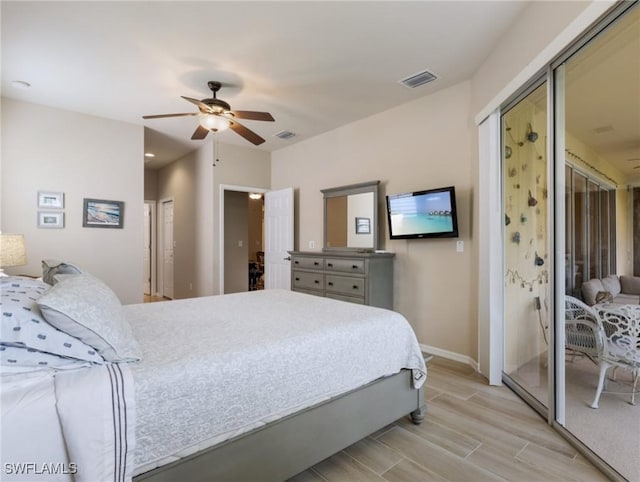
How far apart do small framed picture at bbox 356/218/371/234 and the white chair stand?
2536mm

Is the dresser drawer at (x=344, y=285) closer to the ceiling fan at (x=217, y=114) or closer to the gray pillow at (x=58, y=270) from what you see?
the ceiling fan at (x=217, y=114)

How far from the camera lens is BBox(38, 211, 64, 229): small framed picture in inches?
153

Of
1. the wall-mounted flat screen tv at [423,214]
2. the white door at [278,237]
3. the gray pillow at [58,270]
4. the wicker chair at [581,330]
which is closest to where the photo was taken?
the gray pillow at [58,270]

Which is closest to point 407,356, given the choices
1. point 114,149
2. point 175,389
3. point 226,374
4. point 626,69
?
point 226,374

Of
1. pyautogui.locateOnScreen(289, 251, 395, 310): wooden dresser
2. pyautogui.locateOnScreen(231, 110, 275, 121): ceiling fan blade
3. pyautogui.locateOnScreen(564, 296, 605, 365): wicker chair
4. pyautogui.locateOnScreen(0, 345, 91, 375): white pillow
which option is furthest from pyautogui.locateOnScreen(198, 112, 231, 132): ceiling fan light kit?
pyautogui.locateOnScreen(564, 296, 605, 365): wicker chair

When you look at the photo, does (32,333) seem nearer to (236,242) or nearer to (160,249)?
(236,242)

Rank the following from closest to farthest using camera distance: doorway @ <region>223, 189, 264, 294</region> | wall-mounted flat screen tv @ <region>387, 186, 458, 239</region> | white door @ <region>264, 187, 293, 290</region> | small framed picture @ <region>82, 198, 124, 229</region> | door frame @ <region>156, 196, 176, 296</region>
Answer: wall-mounted flat screen tv @ <region>387, 186, 458, 239</region> < small framed picture @ <region>82, 198, 124, 229</region> < white door @ <region>264, 187, 293, 290</region> < doorway @ <region>223, 189, 264, 294</region> < door frame @ <region>156, 196, 176, 296</region>

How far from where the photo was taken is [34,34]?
8.44 ft

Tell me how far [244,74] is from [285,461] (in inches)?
124

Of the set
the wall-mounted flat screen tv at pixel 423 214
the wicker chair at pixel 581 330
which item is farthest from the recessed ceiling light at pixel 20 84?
the wicker chair at pixel 581 330

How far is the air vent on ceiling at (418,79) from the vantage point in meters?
3.20

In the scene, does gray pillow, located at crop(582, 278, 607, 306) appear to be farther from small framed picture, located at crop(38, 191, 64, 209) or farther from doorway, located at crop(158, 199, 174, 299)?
doorway, located at crop(158, 199, 174, 299)

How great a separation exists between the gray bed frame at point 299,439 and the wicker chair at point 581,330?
41.8 inches

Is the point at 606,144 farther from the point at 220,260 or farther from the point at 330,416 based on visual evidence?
the point at 220,260
